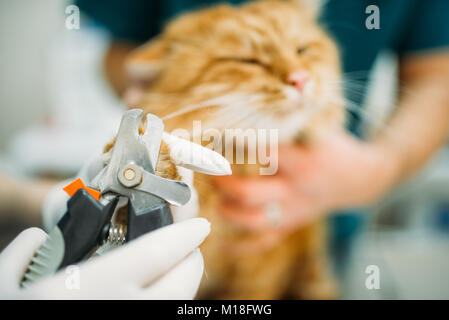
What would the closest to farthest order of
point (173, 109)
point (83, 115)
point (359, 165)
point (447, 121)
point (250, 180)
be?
point (173, 109) < point (250, 180) < point (359, 165) < point (447, 121) < point (83, 115)

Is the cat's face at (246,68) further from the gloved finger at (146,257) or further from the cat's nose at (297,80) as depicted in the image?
the gloved finger at (146,257)

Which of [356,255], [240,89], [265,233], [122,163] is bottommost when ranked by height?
[356,255]

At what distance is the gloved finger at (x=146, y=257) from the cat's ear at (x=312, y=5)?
49 centimetres

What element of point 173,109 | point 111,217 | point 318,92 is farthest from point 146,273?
point 318,92

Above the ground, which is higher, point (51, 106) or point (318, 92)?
point (51, 106)

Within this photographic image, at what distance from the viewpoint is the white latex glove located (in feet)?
0.65

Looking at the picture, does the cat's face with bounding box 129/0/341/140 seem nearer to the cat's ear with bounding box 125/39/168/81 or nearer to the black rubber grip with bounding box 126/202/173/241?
the cat's ear with bounding box 125/39/168/81

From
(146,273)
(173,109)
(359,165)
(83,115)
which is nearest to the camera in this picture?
(146,273)

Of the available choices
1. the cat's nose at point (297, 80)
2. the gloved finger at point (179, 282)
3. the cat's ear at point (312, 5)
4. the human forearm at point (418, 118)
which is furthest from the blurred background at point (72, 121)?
the gloved finger at point (179, 282)

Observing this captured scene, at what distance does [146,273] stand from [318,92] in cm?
36

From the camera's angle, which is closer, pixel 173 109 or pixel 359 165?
pixel 173 109

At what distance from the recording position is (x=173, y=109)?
0.38m

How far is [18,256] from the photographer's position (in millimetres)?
212

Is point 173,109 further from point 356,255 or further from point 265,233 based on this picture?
point 356,255
